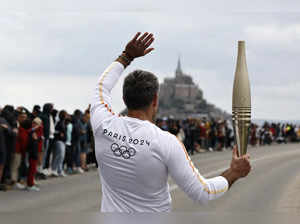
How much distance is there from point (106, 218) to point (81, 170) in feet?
46.7

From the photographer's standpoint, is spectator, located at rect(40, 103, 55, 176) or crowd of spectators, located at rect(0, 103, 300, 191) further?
spectator, located at rect(40, 103, 55, 176)

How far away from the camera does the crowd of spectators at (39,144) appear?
11523mm

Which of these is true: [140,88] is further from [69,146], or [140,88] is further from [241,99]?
[69,146]

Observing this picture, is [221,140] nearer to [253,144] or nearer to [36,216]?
[253,144]

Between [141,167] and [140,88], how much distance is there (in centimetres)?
34

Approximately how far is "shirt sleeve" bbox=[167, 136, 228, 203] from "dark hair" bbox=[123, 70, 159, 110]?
0.90 feet

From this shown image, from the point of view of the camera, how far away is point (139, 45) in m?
2.65

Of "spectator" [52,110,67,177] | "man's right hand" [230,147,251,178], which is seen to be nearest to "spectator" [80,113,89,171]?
"spectator" [52,110,67,177]

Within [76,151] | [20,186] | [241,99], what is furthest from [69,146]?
[241,99]

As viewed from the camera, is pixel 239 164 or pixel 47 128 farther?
pixel 47 128

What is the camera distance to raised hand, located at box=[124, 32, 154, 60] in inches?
104

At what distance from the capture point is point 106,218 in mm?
1747

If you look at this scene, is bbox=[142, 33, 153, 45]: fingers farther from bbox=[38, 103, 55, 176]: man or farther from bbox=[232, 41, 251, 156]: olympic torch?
bbox=[38, 103, 55, 176]: man

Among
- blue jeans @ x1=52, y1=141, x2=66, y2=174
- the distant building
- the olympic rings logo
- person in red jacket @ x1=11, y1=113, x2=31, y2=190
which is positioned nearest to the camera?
the olympic rings logo
